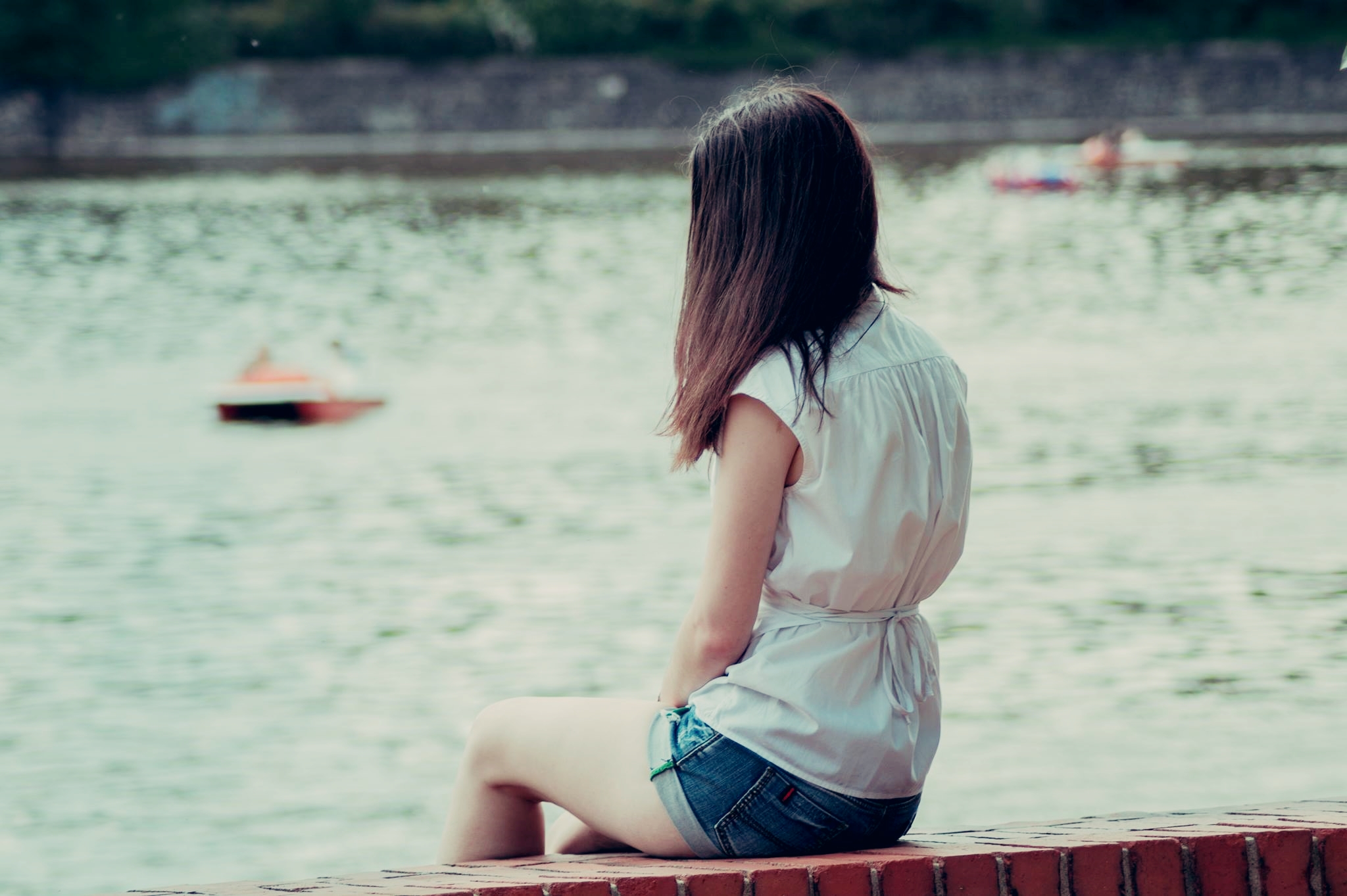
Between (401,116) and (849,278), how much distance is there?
5378 cm

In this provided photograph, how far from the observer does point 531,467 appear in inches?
407

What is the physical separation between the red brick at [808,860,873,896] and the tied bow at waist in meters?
0.23

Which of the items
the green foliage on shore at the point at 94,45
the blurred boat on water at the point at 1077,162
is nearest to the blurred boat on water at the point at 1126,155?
the blurred boat on water at the point at 1077,162

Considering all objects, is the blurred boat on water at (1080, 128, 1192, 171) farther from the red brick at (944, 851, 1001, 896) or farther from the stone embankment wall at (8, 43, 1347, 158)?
the red brick at (944, 851, 1001, 896)

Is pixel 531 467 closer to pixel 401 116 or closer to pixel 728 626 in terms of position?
pixel 728 626

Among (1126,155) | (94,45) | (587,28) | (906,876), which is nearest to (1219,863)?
(906,876)

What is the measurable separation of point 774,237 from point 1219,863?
100 centimetres

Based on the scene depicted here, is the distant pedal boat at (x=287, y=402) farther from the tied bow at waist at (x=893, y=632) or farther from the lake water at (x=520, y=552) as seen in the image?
the tied bow at waist at (x=893, y=632)

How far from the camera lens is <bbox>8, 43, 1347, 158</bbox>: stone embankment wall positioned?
170ft

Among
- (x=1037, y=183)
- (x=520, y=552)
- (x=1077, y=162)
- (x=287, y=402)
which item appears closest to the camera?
(x=520, y=552)

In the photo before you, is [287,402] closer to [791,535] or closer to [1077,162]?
[791,535]

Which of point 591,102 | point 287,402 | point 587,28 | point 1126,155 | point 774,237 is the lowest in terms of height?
point 591,102

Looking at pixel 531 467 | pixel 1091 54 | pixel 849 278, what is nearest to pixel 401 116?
pixel 1091 54

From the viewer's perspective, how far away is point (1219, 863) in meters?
2.13
